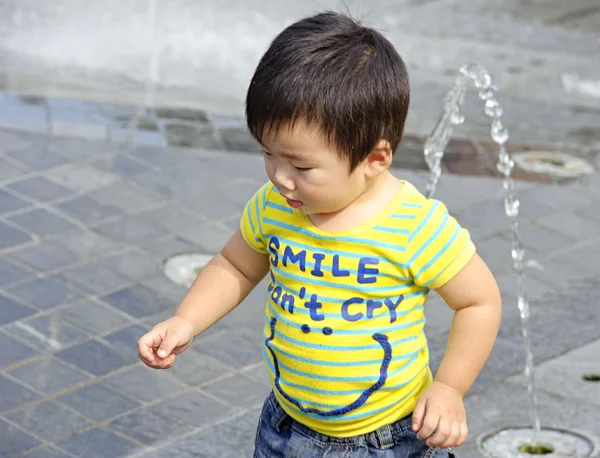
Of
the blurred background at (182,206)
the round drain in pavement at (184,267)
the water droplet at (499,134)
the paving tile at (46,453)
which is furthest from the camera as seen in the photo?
the water droplet at (499,134)

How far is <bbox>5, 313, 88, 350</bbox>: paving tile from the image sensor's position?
14.2ft

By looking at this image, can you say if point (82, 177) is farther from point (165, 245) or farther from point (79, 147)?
point (165, 245)

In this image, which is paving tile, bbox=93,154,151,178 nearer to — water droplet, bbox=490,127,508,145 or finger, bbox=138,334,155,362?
water droplet, bbox=490,127,508,145

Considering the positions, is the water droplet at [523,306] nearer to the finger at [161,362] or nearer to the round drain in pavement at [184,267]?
the round drain in pavement at [184,267]

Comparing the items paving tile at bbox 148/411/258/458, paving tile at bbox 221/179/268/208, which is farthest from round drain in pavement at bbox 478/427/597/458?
paving tile at bbox 221/179/268/208

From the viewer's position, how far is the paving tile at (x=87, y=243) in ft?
16.8

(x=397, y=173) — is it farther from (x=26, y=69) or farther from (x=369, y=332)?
(x=369, y=332)

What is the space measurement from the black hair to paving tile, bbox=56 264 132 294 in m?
2.78

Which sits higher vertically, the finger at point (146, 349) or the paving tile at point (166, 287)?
the finger at point (146, 349)

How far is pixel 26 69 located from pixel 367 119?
627cm

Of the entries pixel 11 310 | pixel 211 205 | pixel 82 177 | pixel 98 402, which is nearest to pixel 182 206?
pixel 211 205

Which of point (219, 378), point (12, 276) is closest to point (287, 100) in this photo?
point (219, 378)

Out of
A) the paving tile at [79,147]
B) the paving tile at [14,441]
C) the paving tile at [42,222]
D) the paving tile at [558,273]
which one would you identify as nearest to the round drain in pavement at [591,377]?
the paving tile at [558,273]

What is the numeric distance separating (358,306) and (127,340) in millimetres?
2313
